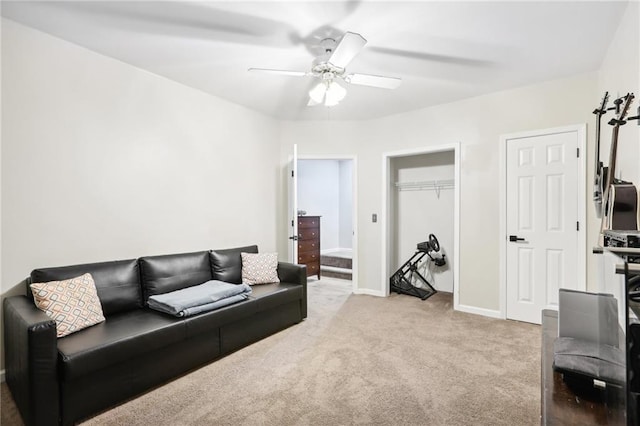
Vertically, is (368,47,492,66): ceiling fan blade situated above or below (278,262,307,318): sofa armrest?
above

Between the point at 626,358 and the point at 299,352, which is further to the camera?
the point at 299,352

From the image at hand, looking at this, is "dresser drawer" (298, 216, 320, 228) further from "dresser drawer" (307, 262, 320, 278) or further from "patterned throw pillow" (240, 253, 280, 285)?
"patterned throw pillow" (240, 253, 280, 285)

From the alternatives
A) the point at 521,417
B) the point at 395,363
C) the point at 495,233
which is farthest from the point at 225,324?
the point at 495,233

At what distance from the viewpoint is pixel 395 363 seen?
8.59ft

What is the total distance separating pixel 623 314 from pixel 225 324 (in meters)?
2.58

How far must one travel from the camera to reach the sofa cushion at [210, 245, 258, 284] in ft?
11.4

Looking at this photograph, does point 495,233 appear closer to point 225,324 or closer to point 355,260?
point 355,260

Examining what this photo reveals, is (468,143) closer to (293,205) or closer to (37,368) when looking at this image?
(293,205)

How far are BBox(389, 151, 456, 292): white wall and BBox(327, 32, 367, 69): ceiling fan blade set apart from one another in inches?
119

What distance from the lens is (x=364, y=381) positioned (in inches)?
92.4

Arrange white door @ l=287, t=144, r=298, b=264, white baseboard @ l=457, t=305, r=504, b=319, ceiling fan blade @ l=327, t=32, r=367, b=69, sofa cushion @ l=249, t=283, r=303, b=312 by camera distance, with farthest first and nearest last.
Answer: white door @ l=287, t=144, r=298, b=264 < white baseboard @ l=457, t=305, r=504, b=319 < sofa cushion @ l=249, t=283, r=303, b=312 < ceiling fan blade @ l=327, t=32, r=367, b=69

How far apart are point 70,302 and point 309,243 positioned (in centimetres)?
380

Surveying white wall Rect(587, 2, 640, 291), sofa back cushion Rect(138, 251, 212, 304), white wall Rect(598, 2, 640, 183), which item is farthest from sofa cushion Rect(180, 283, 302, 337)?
white wall Rect(598, 2, 640, 183)

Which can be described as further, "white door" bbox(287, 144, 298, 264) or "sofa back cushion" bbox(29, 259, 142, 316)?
"white door" bbox(287, 144, 298, 264)
